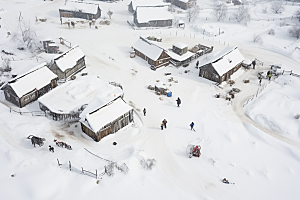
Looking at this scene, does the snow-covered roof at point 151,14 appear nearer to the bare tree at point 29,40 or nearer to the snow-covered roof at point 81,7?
the snow-covered roof at point 81,7

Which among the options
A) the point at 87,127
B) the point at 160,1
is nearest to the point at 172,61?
the point at 87,127

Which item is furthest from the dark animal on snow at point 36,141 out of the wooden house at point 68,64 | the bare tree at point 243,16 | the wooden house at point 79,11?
the bare tree at point 243,16

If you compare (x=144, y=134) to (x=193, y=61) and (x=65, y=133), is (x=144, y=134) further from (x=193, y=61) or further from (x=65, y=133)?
(x=193, y=61)

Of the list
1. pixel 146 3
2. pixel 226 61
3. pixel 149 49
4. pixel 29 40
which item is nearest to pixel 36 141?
pixel 149 49

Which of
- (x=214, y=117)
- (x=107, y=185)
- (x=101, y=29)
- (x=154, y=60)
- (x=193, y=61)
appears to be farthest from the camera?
(x=101, y=29)

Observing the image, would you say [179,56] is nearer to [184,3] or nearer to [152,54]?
[152,54]
